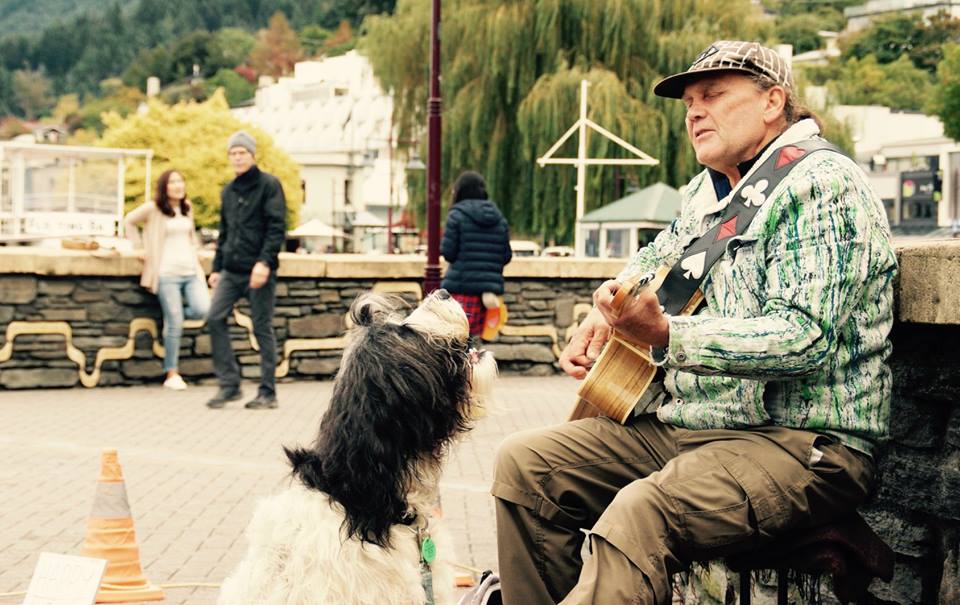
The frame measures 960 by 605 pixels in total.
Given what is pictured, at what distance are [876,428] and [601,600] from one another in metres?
0.90

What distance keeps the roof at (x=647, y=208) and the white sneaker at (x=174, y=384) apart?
11.1 metres

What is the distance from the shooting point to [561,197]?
30.0 meters

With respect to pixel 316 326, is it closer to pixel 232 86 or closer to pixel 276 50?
pixel 232 86

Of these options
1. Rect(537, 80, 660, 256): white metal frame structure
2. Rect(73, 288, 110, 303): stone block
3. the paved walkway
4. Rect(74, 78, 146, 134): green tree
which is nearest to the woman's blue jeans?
the paved walkway

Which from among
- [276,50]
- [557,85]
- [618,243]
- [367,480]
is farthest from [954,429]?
[276,50]

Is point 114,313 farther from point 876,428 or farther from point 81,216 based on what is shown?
point 81,216

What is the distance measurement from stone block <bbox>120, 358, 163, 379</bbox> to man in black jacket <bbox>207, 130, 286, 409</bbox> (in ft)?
7.50

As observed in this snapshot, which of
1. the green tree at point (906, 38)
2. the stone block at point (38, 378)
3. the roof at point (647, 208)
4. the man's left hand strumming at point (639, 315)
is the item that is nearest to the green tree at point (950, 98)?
the roof at point (647, 208)

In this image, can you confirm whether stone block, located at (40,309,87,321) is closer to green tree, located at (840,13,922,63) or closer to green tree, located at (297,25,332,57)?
green tree, located at (840,13,922,63)

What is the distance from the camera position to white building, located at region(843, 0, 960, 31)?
14838 centimetres

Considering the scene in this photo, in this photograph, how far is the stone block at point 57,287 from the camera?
1323cm

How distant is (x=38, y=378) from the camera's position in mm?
13234

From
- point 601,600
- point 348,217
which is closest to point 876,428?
point 601,600

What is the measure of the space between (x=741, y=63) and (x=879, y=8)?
164m
